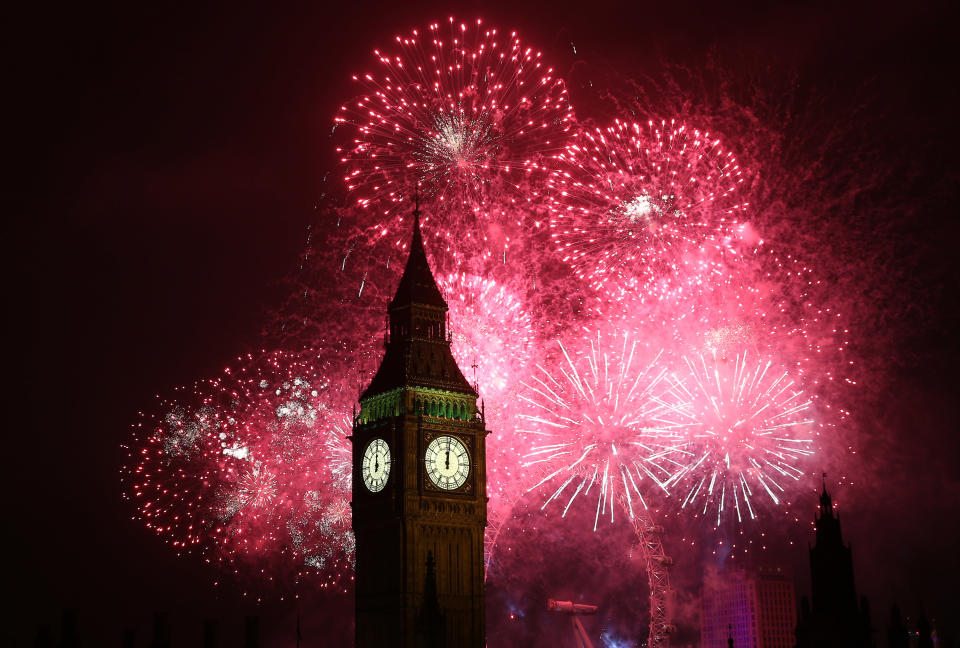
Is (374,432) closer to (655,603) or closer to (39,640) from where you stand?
(39,640)

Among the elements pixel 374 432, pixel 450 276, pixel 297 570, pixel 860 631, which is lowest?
pixel 860 631

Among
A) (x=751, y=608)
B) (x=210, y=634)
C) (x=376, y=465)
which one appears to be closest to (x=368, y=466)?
(x=376, y=465)

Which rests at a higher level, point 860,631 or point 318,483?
point 318,483

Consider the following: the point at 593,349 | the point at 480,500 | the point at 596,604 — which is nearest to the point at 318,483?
the point at 480,500

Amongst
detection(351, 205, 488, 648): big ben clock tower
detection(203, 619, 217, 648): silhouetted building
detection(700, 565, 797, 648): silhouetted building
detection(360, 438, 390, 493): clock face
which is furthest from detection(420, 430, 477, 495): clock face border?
detection(700, 565, 797, 648): silhouetted building

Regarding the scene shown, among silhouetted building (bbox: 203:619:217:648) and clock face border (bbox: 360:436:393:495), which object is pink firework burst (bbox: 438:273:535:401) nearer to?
clock face border (bbox: 360:436:393:495)

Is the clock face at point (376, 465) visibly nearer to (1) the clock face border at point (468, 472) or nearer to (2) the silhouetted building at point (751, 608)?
(1) the clock face border at point (468, 472)

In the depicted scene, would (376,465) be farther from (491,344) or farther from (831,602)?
(831,602)
